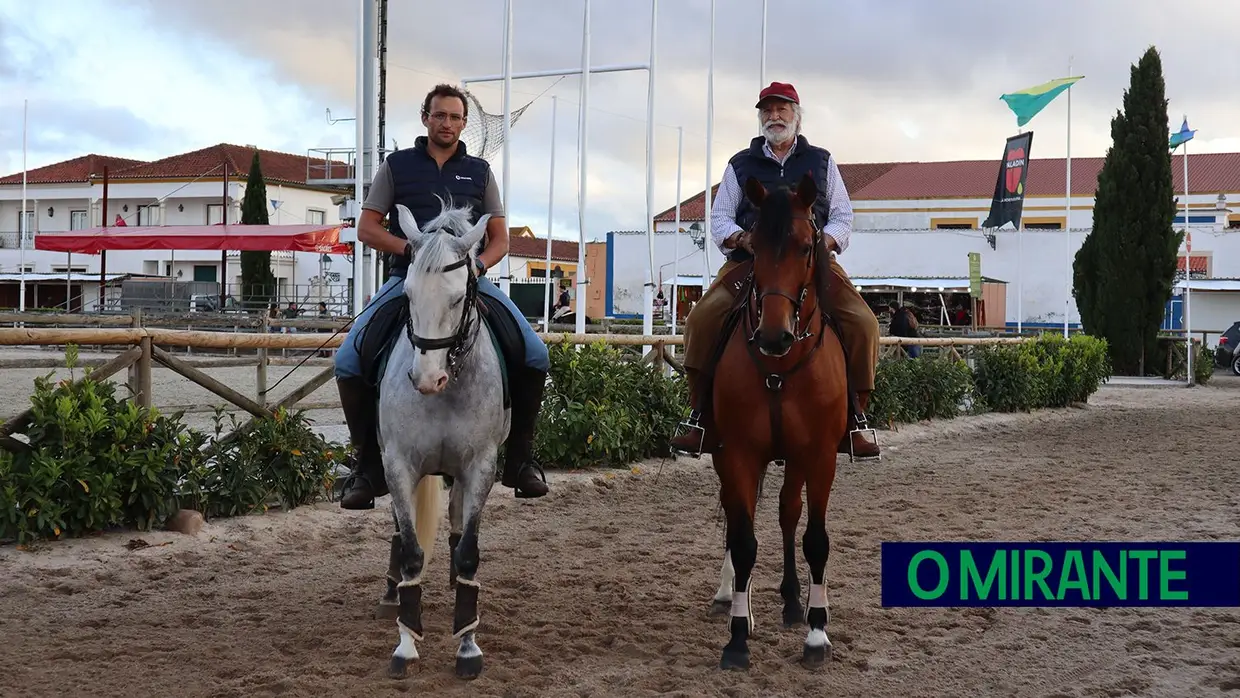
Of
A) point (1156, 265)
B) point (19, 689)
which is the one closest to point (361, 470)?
point (19, 689)

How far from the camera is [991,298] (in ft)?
140

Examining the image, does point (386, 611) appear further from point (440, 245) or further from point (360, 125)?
point (360, 125)

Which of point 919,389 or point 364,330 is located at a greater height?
point 364,330

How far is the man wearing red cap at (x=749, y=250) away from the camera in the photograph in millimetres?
5574

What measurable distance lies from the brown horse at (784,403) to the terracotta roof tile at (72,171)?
210 ft

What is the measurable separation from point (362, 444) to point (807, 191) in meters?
2.52

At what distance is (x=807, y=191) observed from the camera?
4.99m

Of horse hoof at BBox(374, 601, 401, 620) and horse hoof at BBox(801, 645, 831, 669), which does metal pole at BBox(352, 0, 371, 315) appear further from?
horse hoof at BBox(801, 645, 831, 669)

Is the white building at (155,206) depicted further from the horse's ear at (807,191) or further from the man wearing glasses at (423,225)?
A: the horse's ear at (807,191)

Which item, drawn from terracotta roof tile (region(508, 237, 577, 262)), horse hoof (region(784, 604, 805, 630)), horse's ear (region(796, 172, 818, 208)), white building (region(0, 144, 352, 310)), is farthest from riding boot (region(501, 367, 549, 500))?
terracotta roof tile (region(508, 237, 577, 262))

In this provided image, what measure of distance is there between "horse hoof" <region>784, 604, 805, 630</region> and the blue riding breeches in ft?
6.01

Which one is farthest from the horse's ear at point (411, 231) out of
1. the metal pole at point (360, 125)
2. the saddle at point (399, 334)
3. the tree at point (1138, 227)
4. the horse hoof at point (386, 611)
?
the tree at point (1138, 227)

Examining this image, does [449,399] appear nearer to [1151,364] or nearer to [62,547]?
[62,547]

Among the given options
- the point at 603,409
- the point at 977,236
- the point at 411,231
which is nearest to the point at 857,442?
the point at 411,231
